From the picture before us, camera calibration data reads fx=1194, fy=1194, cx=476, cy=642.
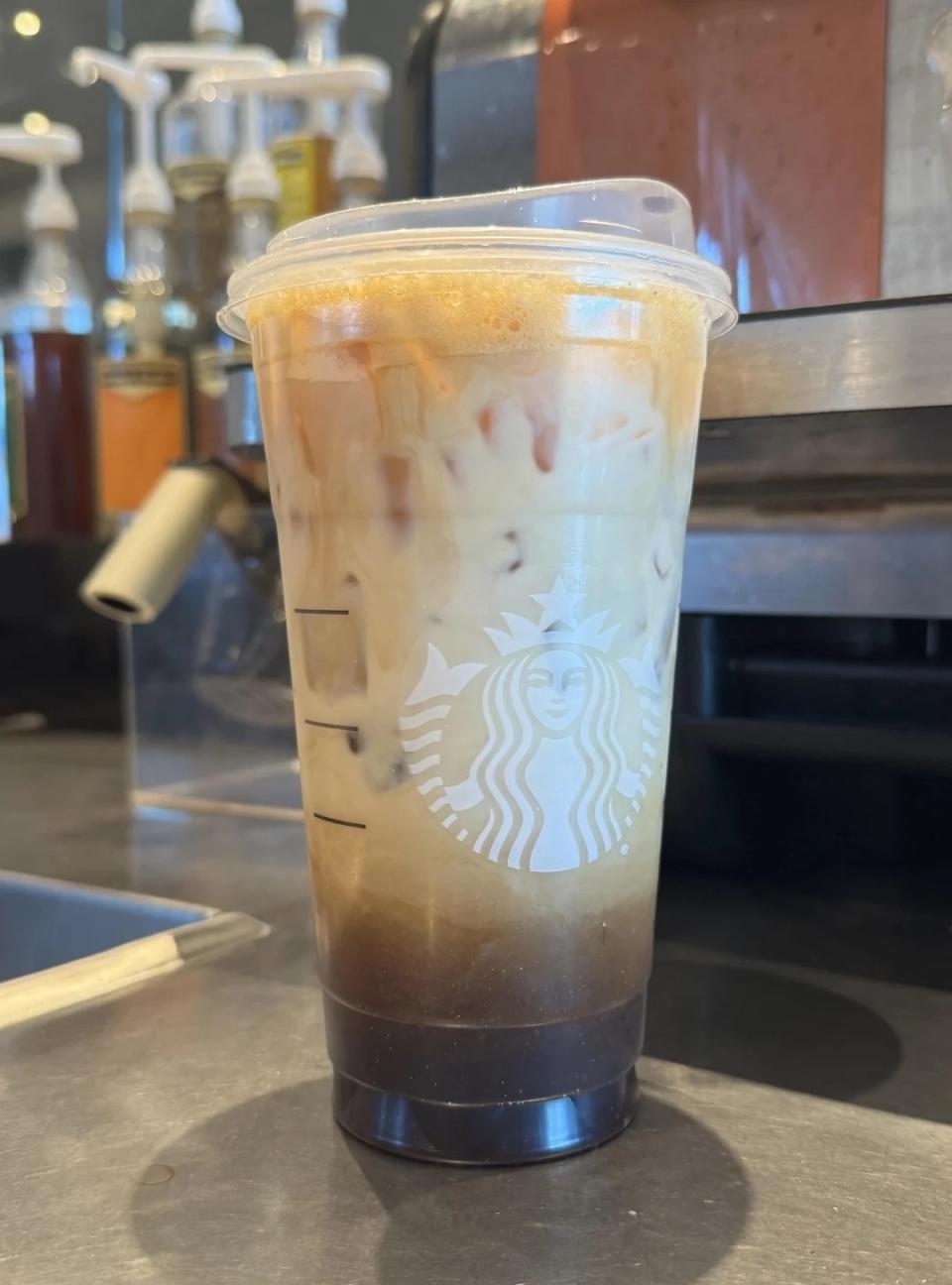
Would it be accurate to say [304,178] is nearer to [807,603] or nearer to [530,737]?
[807,603]

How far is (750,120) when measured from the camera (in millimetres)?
626

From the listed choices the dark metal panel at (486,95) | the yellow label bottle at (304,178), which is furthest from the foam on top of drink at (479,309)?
the yellow label bottle at (304,178)

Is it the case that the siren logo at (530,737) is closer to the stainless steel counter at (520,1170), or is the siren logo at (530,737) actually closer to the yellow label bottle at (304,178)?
the stainless steel counter at (520,1170)

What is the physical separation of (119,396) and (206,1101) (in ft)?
2.55

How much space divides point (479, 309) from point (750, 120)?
1.16 ft

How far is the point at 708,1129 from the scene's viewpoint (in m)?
0.42

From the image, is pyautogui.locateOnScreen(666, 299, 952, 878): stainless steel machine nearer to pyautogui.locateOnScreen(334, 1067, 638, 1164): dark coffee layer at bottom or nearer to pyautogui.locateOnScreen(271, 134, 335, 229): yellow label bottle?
pyautogui.locateOnScreen(334, 1067, 638, 1164): dark coffee layer at bottom

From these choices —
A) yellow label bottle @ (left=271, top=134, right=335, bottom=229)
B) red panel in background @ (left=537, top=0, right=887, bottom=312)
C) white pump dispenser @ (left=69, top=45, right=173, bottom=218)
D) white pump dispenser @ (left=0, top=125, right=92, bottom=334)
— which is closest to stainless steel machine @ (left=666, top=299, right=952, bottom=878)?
red panel in background @ (left=537, top=0, right=887, bottom=312)

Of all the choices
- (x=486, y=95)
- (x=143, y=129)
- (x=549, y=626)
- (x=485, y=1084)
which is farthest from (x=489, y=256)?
(x=143, y=129)

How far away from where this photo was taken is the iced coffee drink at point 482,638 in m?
0.36

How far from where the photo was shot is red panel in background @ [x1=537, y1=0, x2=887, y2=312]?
0.60 meters

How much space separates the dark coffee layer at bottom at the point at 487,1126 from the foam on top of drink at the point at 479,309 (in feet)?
0.80

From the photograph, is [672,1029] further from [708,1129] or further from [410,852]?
[410,852]

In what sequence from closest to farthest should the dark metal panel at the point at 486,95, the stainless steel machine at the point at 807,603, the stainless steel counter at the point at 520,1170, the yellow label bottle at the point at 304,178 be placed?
the stainless steel counter at the point at 520,1170, the stainless steel machine at the point at 807,603, the dark metal panel at the point at 486,95, the yellow label bottle at the point at 304,178
